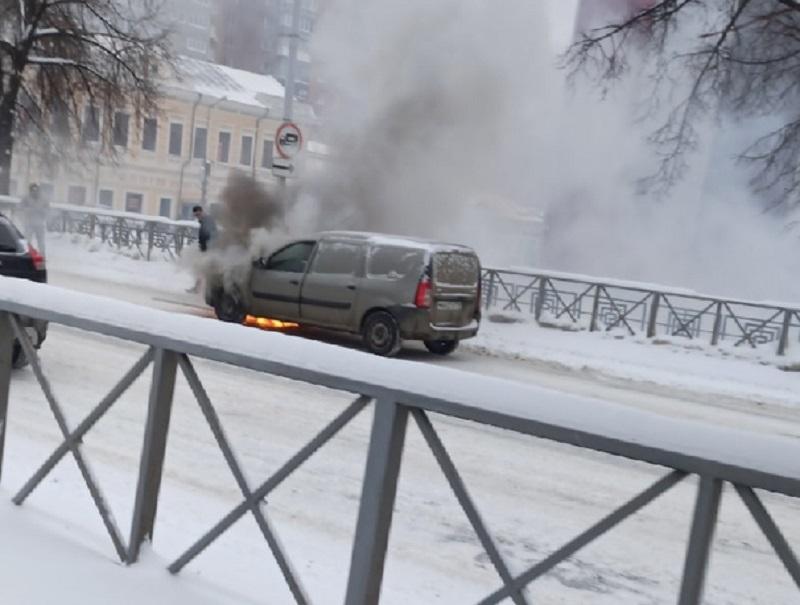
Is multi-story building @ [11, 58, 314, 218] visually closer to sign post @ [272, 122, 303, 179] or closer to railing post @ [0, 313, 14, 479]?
sign post @ [272, 122, 303, 179]

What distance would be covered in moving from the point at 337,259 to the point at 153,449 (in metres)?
8.25

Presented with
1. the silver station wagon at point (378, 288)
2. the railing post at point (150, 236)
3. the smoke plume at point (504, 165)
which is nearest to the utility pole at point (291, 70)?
the smoke plume at point (504, 165)

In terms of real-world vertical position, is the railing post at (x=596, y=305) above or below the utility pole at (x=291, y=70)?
below

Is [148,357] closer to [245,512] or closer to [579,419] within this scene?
[245,512]

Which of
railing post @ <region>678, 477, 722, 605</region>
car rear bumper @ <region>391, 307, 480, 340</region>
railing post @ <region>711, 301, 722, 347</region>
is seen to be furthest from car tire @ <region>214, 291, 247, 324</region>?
railing post @ <region>678, 477, 722, 605</region>

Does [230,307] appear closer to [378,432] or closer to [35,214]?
[35,214]

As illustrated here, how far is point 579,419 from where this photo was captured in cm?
213

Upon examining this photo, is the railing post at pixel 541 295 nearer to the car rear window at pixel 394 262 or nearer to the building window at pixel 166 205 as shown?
the car rear window at pixel 394 262

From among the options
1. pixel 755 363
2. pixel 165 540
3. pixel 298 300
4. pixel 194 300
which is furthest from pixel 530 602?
pixel 194 300

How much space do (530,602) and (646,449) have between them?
573 mm

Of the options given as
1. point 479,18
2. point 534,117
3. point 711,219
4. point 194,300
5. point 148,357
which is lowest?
point 194,300

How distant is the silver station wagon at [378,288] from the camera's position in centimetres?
1069

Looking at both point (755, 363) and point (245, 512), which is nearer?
point (245, 512)

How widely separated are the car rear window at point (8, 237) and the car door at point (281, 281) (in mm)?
4232
